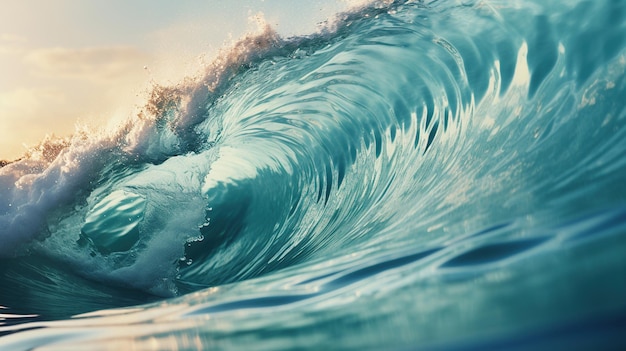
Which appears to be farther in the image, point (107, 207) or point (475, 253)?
point (107, 207)

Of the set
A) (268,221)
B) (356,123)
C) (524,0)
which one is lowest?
(268,221)

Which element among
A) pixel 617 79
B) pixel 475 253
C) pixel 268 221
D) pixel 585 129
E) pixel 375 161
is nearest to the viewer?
pixel 475 253

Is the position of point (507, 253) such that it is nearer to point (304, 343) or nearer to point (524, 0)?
point (304, 343)

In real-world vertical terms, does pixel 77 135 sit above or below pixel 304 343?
above

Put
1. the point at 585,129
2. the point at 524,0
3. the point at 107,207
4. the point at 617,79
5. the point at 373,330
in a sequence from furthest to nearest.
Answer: the point at 107,207 < the point at 524,0 < the point at 617,79 < the point at 585,129 < the point at 373,330

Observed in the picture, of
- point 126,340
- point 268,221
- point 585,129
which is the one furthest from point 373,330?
point 268,221

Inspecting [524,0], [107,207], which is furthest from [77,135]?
[524,0]
